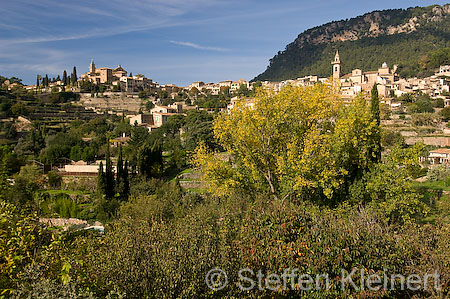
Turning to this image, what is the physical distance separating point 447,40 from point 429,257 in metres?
150

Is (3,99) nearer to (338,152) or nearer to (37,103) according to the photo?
(37,103)

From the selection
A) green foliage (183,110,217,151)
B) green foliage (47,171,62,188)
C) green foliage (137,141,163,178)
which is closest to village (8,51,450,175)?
Answer: green foliage (47,171,62,188)

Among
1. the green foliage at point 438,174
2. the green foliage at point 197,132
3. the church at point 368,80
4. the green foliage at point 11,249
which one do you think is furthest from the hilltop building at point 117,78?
the green foliage at point 11,249

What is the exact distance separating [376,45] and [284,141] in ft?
482

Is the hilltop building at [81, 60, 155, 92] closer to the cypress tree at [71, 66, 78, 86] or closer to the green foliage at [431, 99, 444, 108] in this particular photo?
the cypress tree at [71, 66, 78, 86]

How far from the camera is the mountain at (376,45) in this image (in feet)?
356

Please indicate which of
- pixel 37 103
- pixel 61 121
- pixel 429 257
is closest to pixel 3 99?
pixel 37 103

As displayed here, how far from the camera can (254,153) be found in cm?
1264

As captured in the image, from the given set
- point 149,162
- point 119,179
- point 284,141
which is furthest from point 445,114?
point 284,141

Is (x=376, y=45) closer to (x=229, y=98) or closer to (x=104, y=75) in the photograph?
(x=229, y=98)

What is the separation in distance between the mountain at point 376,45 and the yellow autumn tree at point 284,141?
9242 cm

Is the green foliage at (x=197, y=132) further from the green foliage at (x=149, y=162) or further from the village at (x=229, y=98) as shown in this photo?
the green foliage at (x=149, y=162)

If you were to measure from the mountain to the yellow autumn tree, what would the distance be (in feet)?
303

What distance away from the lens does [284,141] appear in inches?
513
